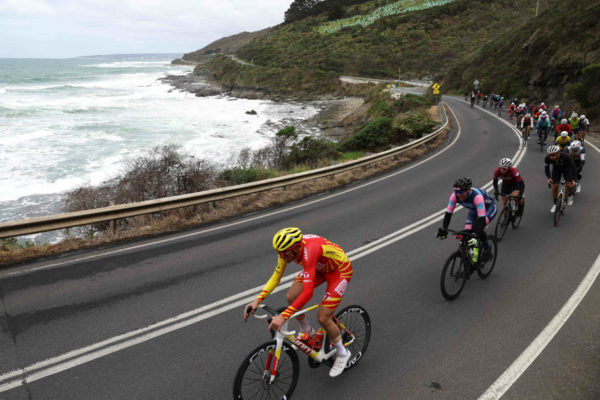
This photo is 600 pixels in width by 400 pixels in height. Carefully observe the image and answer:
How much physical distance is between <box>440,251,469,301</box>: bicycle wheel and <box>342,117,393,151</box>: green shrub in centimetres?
1627

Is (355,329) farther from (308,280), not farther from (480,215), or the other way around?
(480,215)

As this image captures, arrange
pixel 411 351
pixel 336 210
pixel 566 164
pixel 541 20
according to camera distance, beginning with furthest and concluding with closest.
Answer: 1. pixel 541 20
2. pixel 336 210
3. pixel 566 164
4. pixel 411 351

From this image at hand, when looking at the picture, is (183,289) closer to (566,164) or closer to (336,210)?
(336,210)

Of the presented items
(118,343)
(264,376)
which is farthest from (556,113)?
(118,343)

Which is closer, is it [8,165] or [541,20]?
[8,165]

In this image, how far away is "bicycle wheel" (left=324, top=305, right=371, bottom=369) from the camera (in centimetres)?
452

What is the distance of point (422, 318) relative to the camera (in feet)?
18.4

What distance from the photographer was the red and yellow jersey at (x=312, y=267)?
3902mm

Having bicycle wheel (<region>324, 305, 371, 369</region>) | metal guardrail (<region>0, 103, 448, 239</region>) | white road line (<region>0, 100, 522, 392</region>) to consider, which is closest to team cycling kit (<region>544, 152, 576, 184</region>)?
metal guardrail (<region>0, 103, 448, 239</region>)

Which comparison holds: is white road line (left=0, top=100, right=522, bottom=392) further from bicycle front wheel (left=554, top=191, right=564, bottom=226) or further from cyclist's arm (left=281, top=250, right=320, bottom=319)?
bicycle front wheel (left=554, top=191, right=564, bottom=226)

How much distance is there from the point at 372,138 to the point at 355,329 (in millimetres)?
18541

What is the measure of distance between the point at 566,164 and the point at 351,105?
4465cm

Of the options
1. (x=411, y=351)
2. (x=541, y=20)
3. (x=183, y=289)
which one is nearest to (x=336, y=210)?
(x=183, y=289)

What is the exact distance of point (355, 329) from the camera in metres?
4.72
